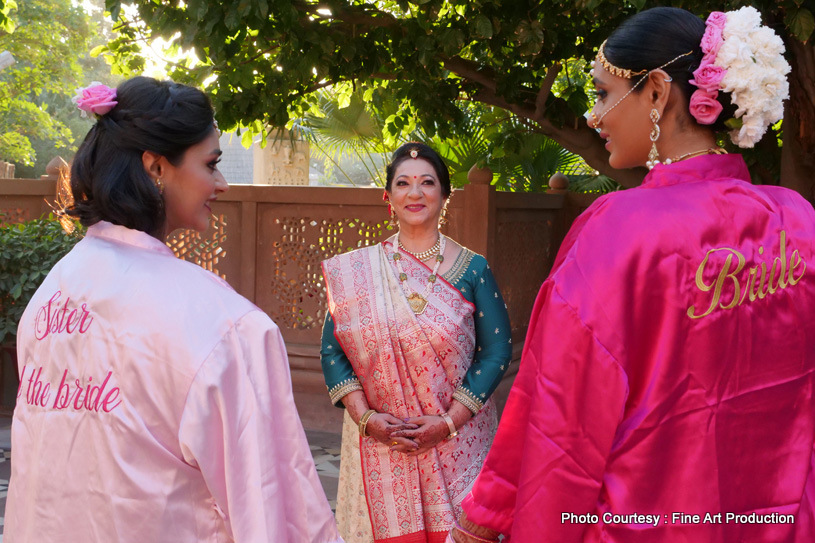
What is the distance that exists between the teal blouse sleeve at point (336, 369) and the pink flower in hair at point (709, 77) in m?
1.78

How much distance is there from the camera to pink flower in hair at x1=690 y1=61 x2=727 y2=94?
1.67 metres

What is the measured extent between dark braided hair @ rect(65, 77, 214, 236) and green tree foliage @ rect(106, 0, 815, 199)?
2.13 metres

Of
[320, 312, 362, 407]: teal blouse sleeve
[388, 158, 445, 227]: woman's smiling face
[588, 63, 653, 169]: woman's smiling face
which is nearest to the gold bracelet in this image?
[320, 312, 362, 407]: teal blouse sleeve

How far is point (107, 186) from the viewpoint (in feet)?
5.02

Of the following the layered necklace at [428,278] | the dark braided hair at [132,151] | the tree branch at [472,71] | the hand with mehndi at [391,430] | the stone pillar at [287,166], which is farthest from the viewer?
the stone pillar at [287,166]

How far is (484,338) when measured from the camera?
10.2ft

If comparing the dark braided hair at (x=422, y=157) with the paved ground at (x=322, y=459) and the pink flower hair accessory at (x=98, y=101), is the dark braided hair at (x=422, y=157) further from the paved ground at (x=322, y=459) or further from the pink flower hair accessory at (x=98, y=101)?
the paved ground at (x=322, y=459)

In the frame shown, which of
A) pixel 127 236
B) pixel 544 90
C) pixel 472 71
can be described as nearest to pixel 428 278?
pixel 127 236

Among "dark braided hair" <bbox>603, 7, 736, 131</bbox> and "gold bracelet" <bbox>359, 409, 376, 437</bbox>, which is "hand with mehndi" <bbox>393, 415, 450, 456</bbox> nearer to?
"gold bracelet" <bbox>359, 409, 376, 437</bbox>

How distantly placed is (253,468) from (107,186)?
21.8 inches

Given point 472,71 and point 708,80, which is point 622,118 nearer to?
point 708,80

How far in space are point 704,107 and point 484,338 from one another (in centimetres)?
155

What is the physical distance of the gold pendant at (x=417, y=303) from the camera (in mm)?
3082

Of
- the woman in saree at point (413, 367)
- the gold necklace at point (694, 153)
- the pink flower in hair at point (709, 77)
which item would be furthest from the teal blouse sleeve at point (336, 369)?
the pink flower in hair at point (709, 77)
